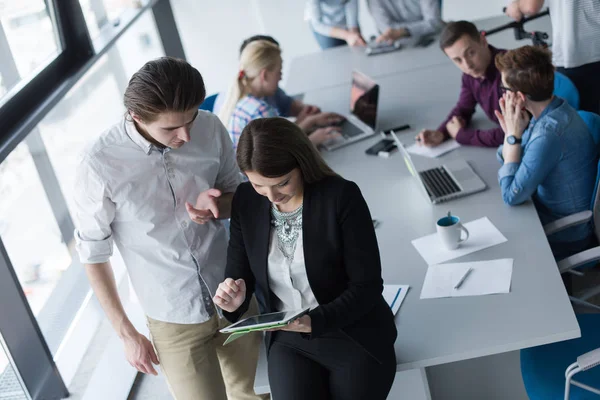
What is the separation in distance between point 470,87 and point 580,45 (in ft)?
2.00

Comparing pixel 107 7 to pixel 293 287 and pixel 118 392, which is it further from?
pixel 293 287

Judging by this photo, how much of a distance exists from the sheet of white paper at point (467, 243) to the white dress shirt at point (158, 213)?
2.57 feet

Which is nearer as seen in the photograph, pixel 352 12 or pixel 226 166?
pixel 226 166

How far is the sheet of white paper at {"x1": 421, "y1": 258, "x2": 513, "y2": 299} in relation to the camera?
2227 mm

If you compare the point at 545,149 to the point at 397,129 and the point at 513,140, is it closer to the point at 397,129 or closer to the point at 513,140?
the point at 513,140

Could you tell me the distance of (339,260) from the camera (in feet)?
6.64

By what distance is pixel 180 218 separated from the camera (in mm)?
2121

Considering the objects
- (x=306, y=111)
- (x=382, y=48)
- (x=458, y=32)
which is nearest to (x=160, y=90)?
(x=458, y=32)

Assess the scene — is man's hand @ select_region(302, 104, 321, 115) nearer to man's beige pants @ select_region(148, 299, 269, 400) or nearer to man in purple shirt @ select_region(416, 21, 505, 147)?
man in purple shirt @ select_region(416, 21, 505, 147)

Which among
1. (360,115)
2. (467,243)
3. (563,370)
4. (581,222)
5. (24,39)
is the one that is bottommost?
(563,370)

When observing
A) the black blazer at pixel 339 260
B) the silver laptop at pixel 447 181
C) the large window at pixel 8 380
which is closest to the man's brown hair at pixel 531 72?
the silver laptop at pixel 447 181

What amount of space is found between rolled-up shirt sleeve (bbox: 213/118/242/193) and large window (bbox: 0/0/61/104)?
57.1 inches

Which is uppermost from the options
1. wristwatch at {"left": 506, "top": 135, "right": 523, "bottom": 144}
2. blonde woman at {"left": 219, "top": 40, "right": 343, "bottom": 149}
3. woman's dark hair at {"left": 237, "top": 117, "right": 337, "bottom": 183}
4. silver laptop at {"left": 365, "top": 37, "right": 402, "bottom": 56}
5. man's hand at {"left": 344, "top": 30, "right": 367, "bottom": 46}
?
woman's dark hair at {"left": 237, "top": 117, "right": 337, "bottom": 183}

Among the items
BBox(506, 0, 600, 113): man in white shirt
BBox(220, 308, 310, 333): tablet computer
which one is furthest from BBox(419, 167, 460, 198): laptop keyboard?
BBox(220, 308, 310, 333): tablet computer
